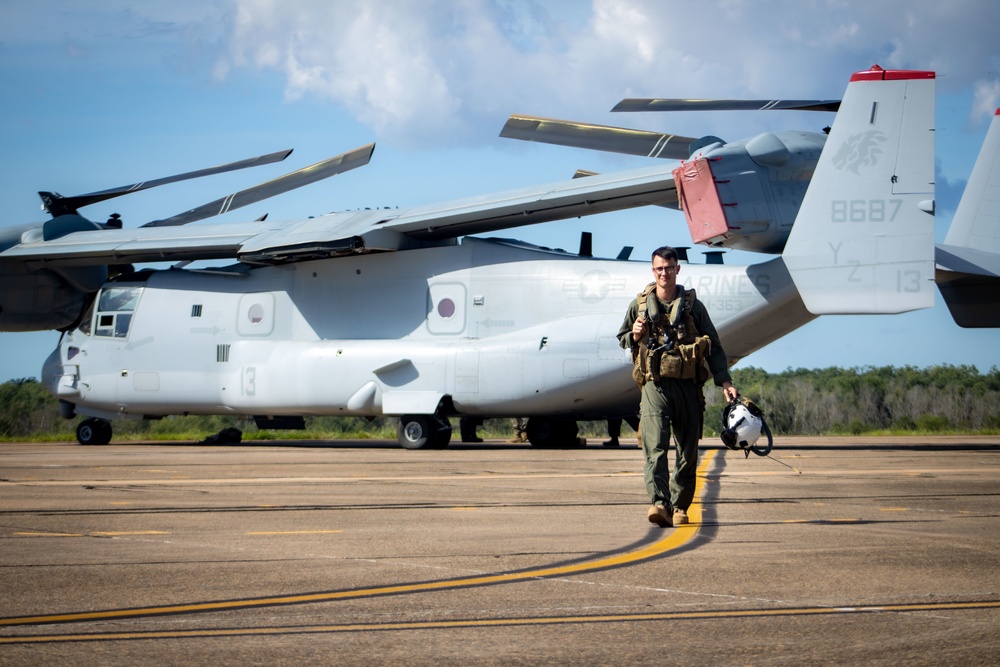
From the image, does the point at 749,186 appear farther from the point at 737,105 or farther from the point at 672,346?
the point at 672,346

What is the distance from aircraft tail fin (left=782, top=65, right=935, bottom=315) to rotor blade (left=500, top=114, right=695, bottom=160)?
3062 mm

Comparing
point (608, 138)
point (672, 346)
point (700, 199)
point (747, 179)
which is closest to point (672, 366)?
point (672, 346)

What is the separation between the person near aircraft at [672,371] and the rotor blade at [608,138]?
10830 millimetres

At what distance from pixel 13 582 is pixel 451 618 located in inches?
95.3

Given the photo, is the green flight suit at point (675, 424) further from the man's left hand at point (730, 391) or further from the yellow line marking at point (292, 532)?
the yellow line marking at point (292, 532)

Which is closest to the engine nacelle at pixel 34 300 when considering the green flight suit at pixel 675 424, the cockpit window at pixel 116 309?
the cockpit window at pixel 116 309

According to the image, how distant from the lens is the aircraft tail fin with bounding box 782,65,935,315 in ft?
52.3

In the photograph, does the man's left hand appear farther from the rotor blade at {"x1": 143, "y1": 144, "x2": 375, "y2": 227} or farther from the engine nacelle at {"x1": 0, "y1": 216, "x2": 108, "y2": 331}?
the engine nacelle at {"x1": 0, "y1": 216, "x2": 108, "y2": 331}

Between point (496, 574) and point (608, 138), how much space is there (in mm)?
14242

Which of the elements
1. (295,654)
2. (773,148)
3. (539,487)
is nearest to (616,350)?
(773,148)

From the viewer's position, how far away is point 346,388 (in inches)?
852

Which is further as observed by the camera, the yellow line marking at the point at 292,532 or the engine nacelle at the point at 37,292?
the engine nacelle at the point at 37,292

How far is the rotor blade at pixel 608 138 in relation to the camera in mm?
19078

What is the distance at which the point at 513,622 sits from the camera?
14.9 ft
